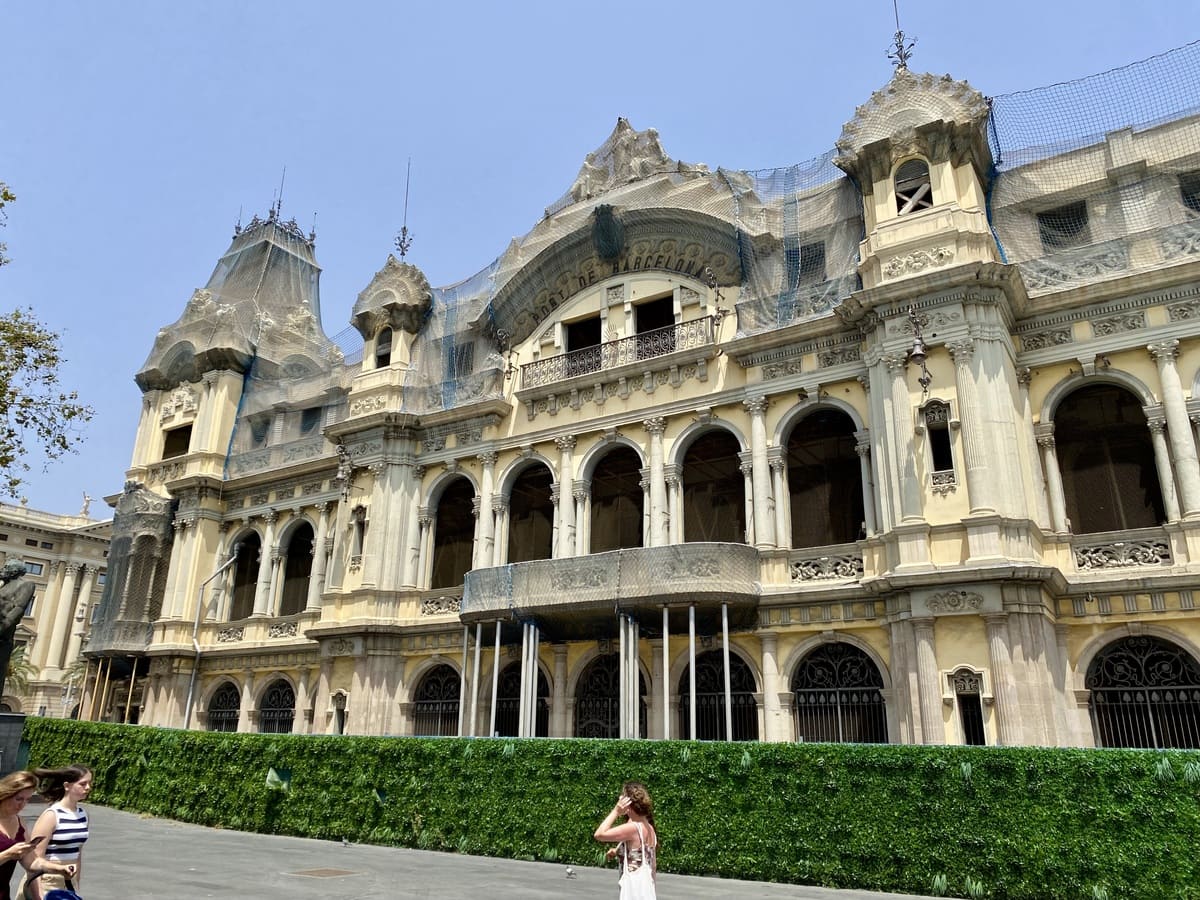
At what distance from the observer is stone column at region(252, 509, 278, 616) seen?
94.3 ft

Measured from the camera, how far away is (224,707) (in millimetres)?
28906

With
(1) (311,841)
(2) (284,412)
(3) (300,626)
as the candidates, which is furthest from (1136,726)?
(2) (284,412)

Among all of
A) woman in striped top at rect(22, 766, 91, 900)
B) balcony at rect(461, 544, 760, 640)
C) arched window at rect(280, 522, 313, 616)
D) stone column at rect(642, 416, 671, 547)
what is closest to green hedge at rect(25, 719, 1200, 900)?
balcony at rect(461, 544, 760, 640)

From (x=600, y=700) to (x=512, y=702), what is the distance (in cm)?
257

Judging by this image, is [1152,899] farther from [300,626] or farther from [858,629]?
[300,626]

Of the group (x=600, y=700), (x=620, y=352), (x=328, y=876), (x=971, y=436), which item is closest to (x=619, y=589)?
(x=600, y=700)

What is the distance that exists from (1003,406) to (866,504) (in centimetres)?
331

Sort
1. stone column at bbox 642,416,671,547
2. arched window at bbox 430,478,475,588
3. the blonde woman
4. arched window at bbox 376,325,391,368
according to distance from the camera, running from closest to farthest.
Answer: the blonde woman, stone column at bbox 642,416,671,547, arched window at bbox 430,478,475,588, arched window at bbox 376,325,391,368

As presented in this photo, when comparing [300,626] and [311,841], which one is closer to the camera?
[311,841]

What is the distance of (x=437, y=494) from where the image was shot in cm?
2533

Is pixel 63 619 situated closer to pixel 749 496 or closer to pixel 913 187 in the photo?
pixel 749 496

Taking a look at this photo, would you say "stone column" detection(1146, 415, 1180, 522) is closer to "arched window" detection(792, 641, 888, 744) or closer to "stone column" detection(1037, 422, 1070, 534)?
"stone column" detection(1037, 422, 1070, 534)

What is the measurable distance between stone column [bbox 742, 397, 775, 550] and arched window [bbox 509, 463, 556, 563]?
6863 mm

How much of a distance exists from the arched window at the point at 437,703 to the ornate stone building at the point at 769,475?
11 cm
